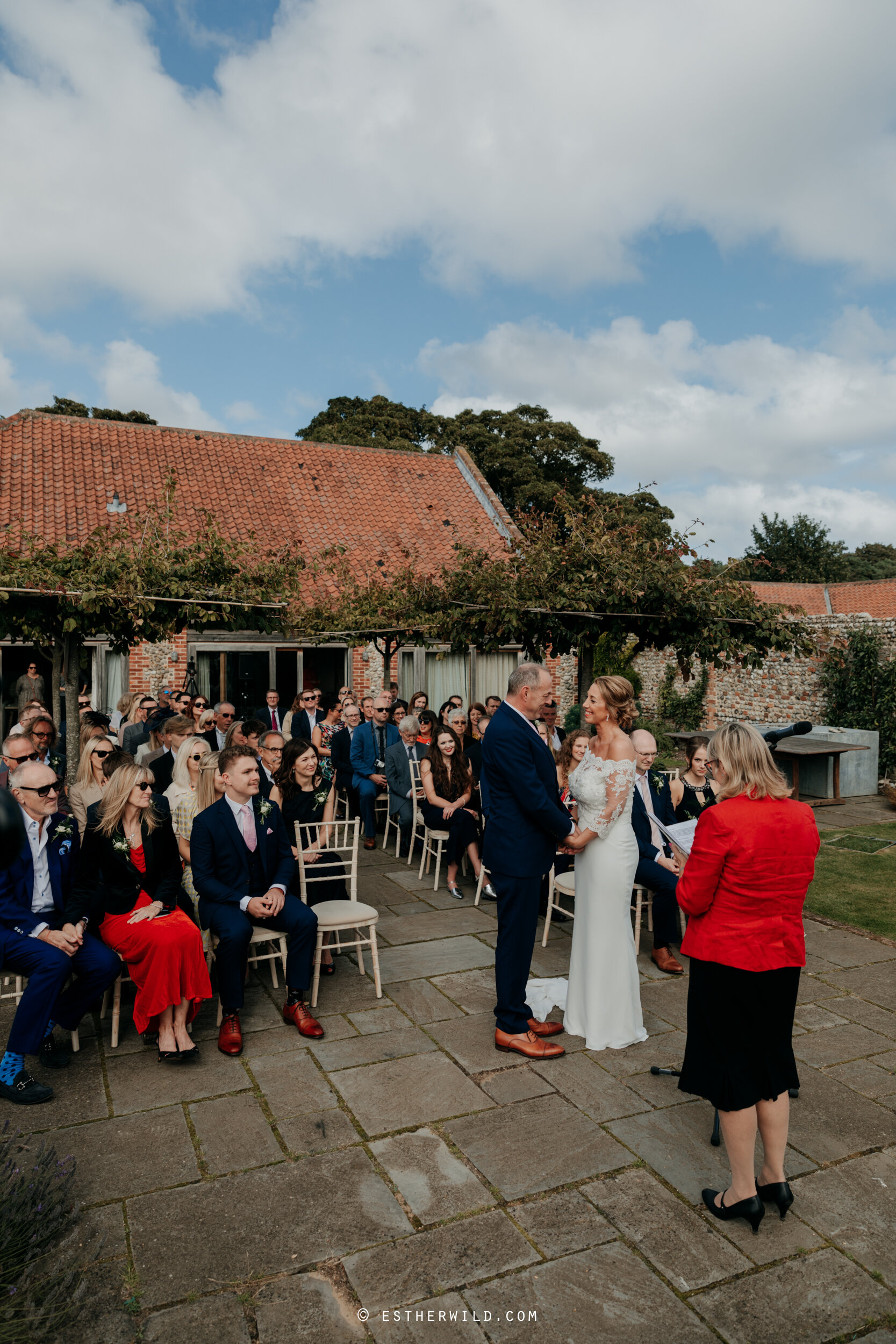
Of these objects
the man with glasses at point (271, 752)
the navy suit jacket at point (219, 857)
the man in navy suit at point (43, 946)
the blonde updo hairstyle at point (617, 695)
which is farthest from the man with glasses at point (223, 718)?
the blonde updo hairstyle at point (617, 695)

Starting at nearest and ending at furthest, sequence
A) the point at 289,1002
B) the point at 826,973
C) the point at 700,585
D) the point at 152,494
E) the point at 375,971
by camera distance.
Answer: the point at 289,1002, the point at 375,971, the point at 826,973, the point at 700,585, the point at 152,494

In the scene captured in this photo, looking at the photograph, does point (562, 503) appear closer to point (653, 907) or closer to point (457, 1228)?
point (653, 907)

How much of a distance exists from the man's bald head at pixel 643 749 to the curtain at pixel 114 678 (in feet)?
34.3

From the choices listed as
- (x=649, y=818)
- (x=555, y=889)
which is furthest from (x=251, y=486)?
(x=649, y=818)

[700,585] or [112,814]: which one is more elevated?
[700,585]

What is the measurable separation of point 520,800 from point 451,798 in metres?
3.25

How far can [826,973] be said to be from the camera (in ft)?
17.0

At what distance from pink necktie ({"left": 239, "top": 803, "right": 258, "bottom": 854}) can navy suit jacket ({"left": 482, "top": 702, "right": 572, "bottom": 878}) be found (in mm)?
1368

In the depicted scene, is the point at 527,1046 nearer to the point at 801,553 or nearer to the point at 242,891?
the point at 242,891

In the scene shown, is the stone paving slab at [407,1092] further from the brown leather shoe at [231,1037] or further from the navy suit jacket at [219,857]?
the navy suit jacket at [219,857]

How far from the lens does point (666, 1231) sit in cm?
282

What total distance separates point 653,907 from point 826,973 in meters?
1.13

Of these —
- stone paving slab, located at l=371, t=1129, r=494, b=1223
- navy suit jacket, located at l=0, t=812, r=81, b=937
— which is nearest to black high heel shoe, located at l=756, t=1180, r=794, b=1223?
stone paving slab, located at l=371, t=1129, r=494, b=1223

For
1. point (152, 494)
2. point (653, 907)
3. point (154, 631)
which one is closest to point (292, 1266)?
point (653, 907)
